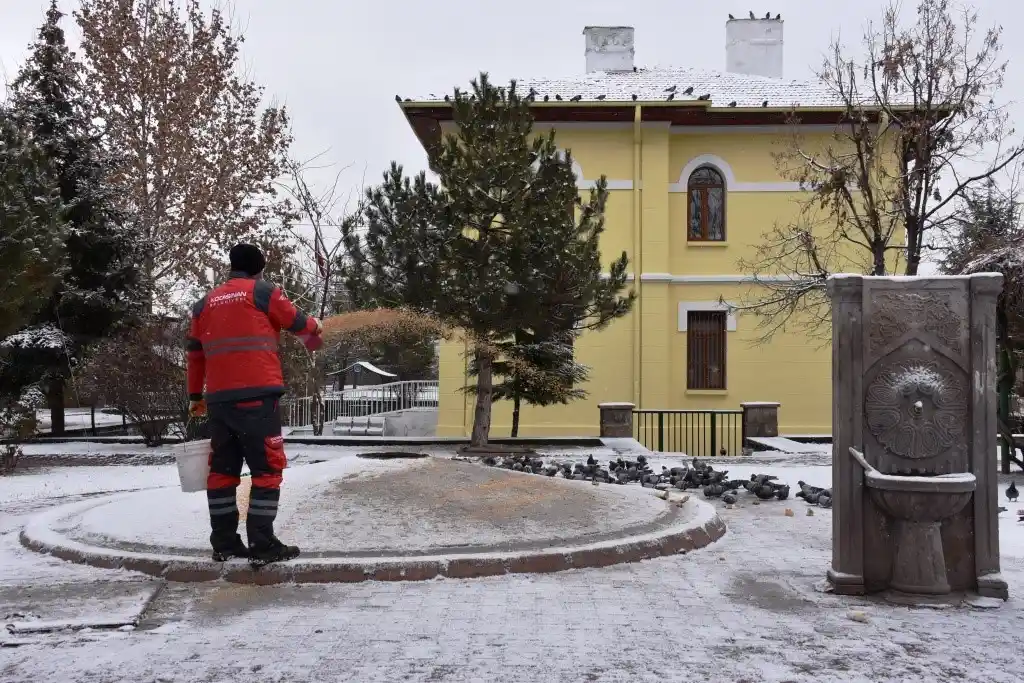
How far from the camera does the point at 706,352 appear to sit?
23.6 metres

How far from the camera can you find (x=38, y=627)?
4801mm

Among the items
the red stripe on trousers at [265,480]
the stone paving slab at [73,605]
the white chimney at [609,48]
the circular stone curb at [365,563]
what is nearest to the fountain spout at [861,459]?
the circular stone curb at [365,563]

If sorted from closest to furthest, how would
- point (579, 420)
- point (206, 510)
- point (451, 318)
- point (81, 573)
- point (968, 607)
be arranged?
1. point (968, 607)
2. point (81, 573)
3. point (206, 510)
4. point (451, 318)
5. point (579, 420)

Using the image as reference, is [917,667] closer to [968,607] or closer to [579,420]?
[968,607]

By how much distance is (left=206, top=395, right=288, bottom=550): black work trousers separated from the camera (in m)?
5.91

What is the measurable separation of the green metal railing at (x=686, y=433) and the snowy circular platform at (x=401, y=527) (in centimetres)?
1334

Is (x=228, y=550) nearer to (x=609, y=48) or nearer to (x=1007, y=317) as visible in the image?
(x=1007, y=317)

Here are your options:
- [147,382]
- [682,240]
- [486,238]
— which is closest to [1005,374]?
[486,238]

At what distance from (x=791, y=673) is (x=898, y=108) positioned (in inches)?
718

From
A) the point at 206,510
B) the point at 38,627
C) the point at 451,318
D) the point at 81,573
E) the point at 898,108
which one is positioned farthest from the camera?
the point at 898,108

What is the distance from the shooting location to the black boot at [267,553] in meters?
5.99

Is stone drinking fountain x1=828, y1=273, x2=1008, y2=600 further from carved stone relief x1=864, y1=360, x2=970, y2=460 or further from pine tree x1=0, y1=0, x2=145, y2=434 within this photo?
pine tree x1=0, y1=0, x2=145, y2=434

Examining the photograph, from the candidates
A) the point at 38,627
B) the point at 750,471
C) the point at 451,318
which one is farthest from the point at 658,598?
the point at 451,318

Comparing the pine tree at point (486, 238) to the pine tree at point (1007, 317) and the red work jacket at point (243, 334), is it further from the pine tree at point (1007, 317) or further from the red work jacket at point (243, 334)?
the red work jacket at point (243, 334)
